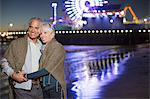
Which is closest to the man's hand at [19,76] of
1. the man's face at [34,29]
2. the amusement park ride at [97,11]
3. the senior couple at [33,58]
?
the senior couple at [33,58]

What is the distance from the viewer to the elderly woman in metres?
2.29

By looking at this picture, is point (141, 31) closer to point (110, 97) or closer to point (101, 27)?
point (101, 27)

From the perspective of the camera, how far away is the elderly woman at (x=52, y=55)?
7.51ft

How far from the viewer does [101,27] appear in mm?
42562

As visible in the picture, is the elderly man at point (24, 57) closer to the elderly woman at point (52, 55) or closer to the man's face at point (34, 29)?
the man's face at point (34, 29)

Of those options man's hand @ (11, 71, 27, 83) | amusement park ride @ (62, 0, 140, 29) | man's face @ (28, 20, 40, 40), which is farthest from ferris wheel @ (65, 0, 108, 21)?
man's hand @ (11, 71, 27, 83)

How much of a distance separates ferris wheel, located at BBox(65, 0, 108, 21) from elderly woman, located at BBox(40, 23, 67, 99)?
30.8 meters

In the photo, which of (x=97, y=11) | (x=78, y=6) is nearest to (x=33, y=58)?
(x=78, y=6)

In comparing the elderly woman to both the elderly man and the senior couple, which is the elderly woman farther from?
the elderly man

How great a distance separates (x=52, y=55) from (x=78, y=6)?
1274 inches

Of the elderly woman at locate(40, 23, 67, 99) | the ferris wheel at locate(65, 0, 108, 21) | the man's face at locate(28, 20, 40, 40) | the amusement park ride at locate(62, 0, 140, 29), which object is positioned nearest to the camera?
the elderly woman at locate(40, 23, 67, 99)

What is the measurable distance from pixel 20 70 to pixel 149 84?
213 inches

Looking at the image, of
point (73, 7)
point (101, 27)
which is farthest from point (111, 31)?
point (73, 7)

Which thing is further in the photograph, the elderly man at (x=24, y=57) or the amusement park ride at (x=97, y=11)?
the amusement park ride at (x=97, y=11)
